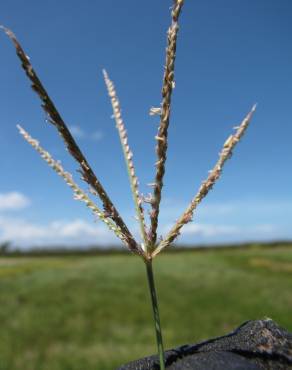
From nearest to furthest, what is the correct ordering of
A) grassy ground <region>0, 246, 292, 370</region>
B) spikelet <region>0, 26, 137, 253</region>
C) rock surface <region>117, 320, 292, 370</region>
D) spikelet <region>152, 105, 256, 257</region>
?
1. spikelet <region>0, 26, 137, 253</region>
2. spikelet <region>152, 105, 256, 257</region>
3. rock surface <region>117, 320, 292, 370</region>
4. grassy ground <region>0, 246, 292, 370</region>

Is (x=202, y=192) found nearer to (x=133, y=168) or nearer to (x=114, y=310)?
(x=133, y=168)

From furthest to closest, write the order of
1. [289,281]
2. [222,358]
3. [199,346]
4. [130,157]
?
[289,281] → [199,346] → [222,358] → [130,157]

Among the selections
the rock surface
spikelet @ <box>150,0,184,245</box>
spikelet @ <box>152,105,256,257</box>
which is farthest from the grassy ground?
spikelet @ <box>150,0,184,245</box>

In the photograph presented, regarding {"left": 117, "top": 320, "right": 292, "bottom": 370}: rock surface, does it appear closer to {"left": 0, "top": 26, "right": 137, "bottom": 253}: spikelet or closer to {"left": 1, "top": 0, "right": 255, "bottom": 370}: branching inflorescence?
{"left": 1, "top": 0, "right": 255, "bottom": 370}: branching inflorescence

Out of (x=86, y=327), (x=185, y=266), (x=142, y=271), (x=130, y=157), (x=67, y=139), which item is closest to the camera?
(x=67, y=139)

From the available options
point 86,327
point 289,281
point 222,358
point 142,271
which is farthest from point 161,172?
point 142,271

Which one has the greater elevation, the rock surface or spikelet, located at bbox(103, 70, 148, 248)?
spikelet, located at bbox(103, 70, 148, 248)

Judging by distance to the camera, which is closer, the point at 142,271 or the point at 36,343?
the point at 36,343

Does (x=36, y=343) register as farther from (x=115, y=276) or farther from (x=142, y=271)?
(x=142, y=271)

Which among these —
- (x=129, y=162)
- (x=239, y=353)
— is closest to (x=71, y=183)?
(x=129, y=162)
